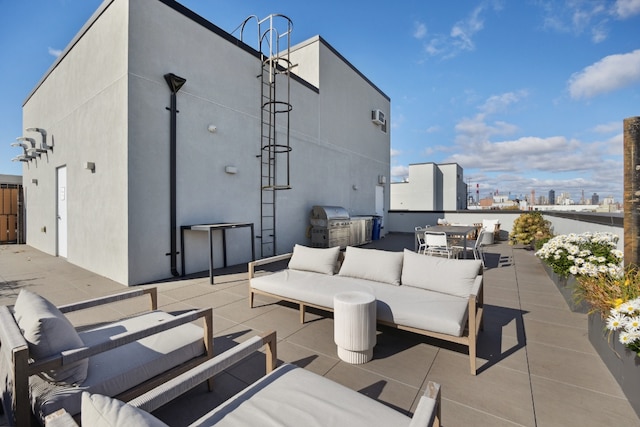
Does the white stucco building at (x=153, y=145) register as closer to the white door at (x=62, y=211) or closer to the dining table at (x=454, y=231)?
the white door at (x=62, y=211)

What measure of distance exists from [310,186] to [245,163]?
273cm

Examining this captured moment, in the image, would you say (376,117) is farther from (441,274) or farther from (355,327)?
(355,327)

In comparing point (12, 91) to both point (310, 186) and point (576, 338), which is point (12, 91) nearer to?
point (310, 186)

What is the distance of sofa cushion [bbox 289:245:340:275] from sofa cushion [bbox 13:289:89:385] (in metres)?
2.63

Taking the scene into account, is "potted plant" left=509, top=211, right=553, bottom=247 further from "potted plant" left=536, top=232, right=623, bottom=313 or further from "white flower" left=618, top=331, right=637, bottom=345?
"white flower" left=618, top=331, right=637, bottom=345

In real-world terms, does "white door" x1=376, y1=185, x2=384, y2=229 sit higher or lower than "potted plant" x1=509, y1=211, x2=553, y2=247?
higher

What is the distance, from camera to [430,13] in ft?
24.2

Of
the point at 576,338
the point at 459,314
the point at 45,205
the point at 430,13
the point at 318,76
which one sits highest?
the point at 430,13

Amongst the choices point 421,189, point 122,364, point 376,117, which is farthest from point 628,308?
point 421,189

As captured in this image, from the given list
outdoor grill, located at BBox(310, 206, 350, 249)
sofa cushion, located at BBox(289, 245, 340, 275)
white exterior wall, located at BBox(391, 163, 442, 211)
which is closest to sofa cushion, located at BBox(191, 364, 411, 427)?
sofa cushion, located at BBox(289, 245, 340, 275)

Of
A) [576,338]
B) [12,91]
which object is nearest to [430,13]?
[576,338]

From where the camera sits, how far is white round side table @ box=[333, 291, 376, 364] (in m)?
2.39

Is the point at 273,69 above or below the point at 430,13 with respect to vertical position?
below

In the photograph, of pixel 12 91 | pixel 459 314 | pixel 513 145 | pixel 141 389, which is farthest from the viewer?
pixel 513 145
